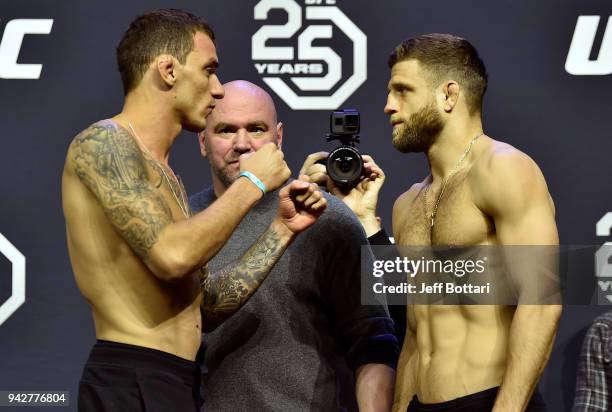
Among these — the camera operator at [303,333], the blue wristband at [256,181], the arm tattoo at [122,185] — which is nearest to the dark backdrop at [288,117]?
the camera operator at [303,333]

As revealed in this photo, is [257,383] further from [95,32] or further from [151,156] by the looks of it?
[95,32]

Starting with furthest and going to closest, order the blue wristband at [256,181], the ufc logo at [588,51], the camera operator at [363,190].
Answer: the ufc logo at [588,51], the camera operator at [363,190], the blue wristband at [256,181]

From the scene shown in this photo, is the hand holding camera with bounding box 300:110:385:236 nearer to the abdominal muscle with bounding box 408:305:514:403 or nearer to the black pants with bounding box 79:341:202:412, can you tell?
the abdominal muscle with bounding box 408:305:514:403

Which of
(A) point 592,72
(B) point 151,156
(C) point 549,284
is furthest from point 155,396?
(A) point 592,72

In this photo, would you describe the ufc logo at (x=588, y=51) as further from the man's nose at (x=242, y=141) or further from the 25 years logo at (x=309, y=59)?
the man's nose at (x=242, y=141)

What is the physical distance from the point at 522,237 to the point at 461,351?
0.27 metres

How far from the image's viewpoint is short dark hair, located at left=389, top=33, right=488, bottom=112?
2098mm

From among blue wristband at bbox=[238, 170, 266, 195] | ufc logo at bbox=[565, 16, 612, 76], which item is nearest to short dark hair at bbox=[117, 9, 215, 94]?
blue wristband at bbox=[238, 170, 266, 195]

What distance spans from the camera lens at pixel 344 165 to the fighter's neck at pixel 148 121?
57 cm

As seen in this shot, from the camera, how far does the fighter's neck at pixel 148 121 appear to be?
176 cm

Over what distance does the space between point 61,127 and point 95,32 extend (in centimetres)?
29

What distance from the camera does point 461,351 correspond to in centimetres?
193

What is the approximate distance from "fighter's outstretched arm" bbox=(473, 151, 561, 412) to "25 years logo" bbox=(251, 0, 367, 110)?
0.90m

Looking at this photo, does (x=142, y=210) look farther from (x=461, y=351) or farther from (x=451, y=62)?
(x=451, y=62)
